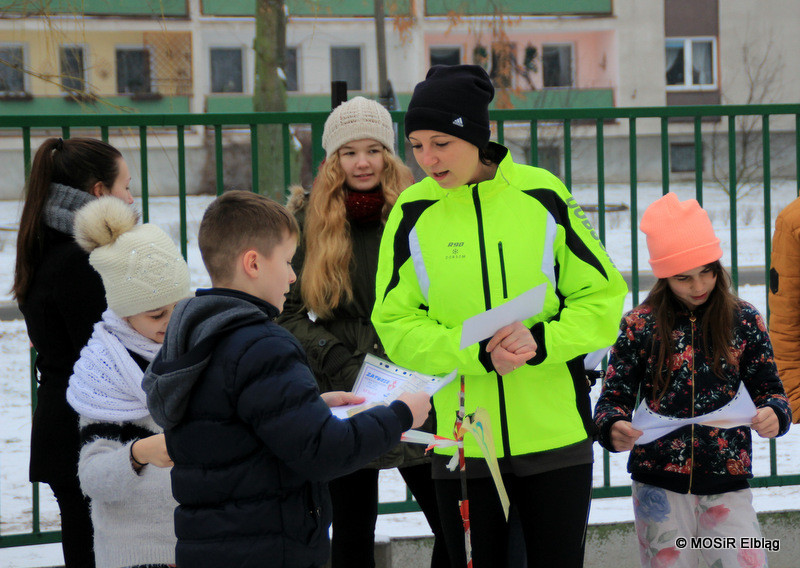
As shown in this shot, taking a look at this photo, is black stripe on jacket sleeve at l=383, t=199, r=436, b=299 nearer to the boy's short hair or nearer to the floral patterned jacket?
the boy's short hair

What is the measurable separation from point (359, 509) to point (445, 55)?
24.4 meters

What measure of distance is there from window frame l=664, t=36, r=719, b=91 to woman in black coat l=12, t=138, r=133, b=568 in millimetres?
26587

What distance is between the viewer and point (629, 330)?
3129 millimetres

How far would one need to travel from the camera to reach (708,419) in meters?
2.89

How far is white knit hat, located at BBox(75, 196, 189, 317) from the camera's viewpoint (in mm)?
2547

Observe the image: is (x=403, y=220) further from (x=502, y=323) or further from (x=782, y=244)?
(x=782, y=244)

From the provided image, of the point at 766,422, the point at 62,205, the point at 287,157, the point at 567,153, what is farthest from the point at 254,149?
the point at 766,422

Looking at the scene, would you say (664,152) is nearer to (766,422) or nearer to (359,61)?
(766,422)

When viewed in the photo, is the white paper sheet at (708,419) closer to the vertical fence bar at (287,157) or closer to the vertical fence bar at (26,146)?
the vertical fence bar at (287,157)

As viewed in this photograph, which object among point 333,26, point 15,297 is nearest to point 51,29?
point 15,297

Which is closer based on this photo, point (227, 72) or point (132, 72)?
point (132, 72)

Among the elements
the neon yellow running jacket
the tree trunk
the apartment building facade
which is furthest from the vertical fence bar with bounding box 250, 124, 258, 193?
the apartment building facade

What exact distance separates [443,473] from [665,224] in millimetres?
1136

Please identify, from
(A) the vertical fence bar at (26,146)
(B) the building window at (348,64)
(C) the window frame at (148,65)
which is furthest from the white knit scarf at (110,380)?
(B) the building window at (348,64)
